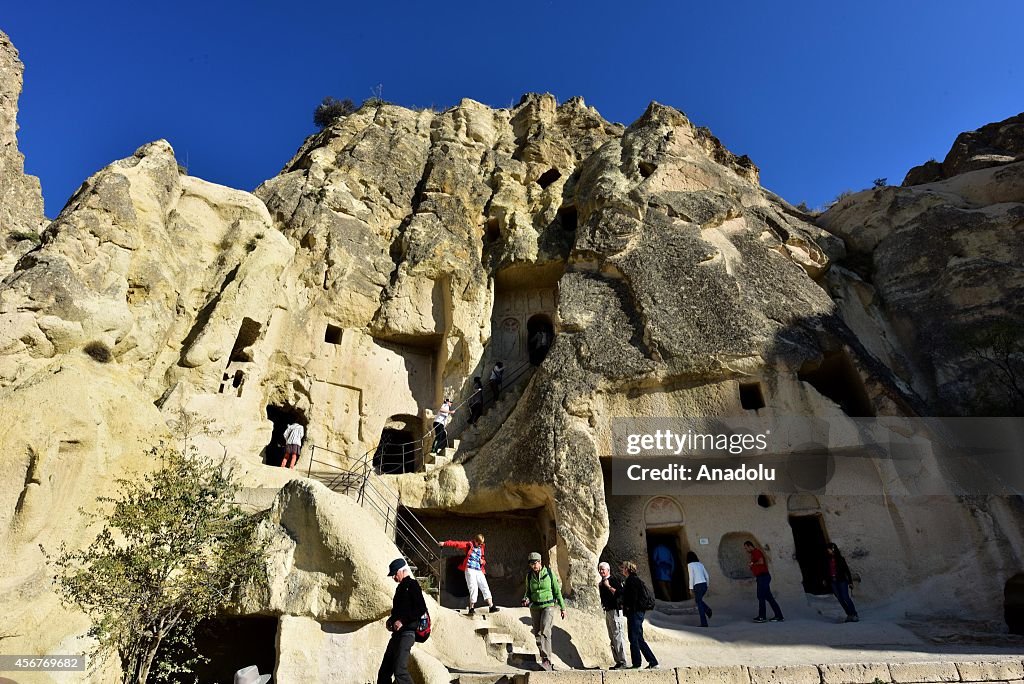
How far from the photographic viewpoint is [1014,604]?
1057 centimetres

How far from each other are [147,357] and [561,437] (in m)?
8.17

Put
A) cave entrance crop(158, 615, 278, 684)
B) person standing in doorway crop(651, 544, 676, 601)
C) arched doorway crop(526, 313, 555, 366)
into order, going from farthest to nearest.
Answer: arched doorway crop(526, 313, 555, 366), person standing in doorway crop(651, 544, 676, 601), cave entrance crop(158, 615, 278, 684)

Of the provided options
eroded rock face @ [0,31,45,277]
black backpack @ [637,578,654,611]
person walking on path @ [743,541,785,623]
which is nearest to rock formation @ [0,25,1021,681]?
person walking on path @ [743,541,785,623]

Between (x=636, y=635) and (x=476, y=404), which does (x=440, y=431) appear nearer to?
(x=476, y=404)

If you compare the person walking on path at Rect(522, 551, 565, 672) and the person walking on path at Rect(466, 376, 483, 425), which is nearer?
the person walking on path at Rect(522, 551, 565, 672)

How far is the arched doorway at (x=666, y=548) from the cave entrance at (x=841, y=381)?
3.92m

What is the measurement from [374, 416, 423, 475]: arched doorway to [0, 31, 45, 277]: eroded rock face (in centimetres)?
1216

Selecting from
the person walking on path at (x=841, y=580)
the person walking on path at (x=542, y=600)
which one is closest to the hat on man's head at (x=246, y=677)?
the person walking on path at (x=542, y=600)

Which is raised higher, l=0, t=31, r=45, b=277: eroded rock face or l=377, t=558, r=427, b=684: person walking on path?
l=0, t=31, r=45, b=277: eroded rock face

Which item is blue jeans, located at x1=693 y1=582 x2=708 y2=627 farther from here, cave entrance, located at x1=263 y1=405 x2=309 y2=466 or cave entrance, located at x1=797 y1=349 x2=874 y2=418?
cave entrance, located at x1=263 y1=405 x2=309 y2=466

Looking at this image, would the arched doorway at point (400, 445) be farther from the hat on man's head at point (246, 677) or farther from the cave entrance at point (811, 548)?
the hat on man's head at point (246, 677)

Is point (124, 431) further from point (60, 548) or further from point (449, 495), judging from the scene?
point (449, 495)

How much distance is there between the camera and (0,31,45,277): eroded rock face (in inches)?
731

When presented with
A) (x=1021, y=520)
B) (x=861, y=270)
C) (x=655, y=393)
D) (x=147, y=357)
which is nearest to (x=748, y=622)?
(x=655, y=393)
